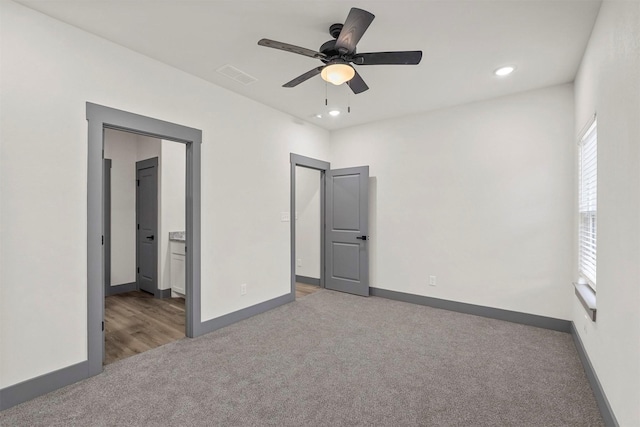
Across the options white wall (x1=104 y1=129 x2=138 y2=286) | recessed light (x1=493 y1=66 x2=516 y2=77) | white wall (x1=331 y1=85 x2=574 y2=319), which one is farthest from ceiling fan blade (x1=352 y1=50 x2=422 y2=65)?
white wall (x1=104 y1=129 x2=138 y2=286)

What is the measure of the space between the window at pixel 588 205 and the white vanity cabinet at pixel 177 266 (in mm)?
4710

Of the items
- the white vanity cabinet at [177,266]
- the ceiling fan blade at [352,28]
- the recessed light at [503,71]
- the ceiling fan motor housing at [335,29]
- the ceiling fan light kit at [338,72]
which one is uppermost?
the recessed light at [503,71]

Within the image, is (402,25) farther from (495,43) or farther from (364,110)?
(364,110)

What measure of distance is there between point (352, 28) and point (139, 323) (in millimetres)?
3763

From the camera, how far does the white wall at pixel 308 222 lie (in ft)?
18.4

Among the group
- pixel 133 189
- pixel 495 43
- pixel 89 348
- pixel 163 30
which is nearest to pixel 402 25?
pixel 495 43

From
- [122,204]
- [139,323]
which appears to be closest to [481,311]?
[139,323]

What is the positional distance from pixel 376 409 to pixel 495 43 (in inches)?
118

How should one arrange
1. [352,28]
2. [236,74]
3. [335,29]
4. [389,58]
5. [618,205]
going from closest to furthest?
[618,205]
[352,28]
[389,58]
[335,29]
[236,74]

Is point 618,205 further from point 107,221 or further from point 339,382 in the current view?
point 107,221

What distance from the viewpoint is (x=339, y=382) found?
238 cm

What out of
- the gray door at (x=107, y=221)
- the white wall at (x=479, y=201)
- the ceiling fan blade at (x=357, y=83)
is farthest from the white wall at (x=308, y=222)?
the gray door at (x=107, y=221)

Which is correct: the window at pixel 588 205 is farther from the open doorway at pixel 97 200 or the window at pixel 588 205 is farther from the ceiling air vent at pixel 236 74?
the open doorway at pixel 97 200

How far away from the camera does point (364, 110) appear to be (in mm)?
4297
